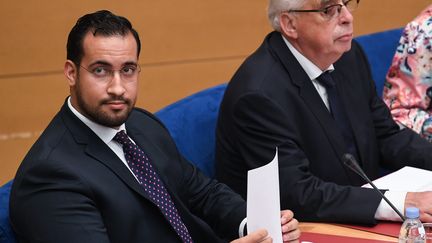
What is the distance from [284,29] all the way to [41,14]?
1389 millimetres

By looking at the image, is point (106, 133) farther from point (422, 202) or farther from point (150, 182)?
point (422, 202)

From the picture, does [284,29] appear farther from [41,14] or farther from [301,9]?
[41,14]

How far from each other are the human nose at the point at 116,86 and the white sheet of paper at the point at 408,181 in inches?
32.6

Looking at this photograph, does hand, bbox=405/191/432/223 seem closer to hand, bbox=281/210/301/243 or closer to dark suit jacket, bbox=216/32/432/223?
dark suit jacket, bbox=216/32/432/223

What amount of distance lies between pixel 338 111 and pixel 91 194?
1.09 m

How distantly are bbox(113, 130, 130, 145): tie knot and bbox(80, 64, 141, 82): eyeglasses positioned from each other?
143mm

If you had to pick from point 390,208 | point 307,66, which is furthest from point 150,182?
point 307,66

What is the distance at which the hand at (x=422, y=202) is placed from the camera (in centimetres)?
217

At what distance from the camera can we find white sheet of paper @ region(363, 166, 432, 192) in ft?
7.77

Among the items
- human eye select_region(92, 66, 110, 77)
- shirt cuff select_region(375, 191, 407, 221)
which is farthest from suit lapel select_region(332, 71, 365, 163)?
human eye select_region(92, 66, 110, 77)

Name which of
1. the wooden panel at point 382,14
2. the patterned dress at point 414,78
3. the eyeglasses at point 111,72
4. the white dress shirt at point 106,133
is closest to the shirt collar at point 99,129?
the white dress shirt at point 106,133

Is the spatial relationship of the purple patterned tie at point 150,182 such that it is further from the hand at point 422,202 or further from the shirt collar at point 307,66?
the shirt collar at point 307,66

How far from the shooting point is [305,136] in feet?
8.53

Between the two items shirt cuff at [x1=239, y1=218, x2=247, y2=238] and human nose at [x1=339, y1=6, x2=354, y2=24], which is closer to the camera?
shirt cuff at [x1=239, y1=218, x2=247, y2=238]
